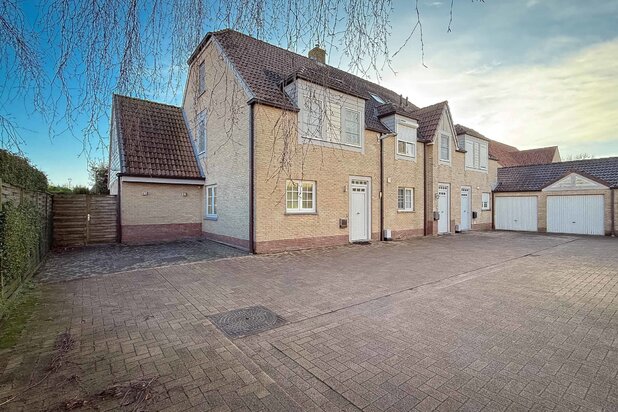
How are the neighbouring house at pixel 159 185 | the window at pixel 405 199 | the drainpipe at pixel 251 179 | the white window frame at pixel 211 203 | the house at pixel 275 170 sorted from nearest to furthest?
the drainpipe at pixel 251 179 → the house at pixel 275 170 → the neighbouring house at pixel 159 185 → the white window frame at pixel 211 203 → the window at pixel 405 199

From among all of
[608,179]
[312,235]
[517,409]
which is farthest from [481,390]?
[608,179]

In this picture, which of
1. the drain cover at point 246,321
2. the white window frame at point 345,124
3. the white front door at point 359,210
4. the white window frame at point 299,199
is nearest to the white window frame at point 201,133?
the white window frame at point 299,199

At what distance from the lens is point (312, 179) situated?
11.6 meters

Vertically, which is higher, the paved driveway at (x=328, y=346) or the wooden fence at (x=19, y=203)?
the wooden fence at (x=19, y=203)

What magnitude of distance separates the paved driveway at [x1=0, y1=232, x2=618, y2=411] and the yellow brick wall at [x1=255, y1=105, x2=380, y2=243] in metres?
3.96

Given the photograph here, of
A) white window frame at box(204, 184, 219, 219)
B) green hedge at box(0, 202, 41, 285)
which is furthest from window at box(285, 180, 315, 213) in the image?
green hedge at box(0, 202, 41, 285)

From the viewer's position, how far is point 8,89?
77.4 inches

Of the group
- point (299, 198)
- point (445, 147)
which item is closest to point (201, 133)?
point (299, 198)

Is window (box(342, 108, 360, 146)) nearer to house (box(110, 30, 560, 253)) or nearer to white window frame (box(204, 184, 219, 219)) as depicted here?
house (box(110, 30, 560, 253))

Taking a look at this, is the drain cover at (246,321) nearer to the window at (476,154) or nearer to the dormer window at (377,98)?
the dormer window at (377,98)

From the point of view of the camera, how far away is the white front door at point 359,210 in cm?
1320

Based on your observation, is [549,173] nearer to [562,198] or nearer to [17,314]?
[562,198]

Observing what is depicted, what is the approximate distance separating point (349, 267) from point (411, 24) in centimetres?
685

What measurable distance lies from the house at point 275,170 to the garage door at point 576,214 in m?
6.51
